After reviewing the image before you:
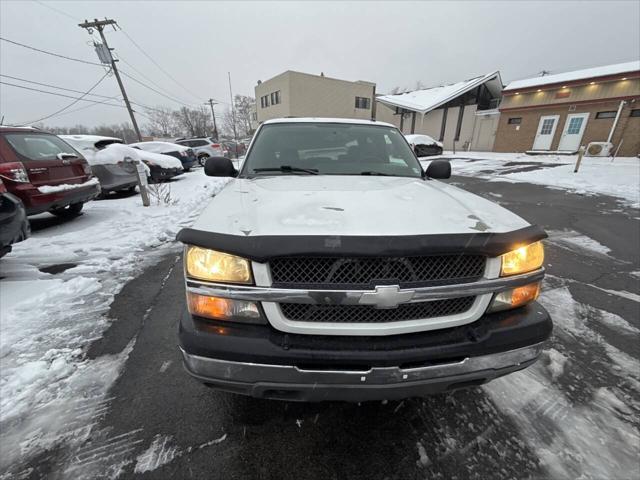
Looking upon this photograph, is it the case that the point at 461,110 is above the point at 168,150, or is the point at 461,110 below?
above

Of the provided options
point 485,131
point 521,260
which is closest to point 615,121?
point 485,131

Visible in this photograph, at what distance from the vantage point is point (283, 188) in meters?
1.96

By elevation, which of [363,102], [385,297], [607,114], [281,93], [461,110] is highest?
[281,93]

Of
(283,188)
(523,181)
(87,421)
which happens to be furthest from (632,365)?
(523,181)

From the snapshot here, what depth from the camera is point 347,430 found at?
5.48ft

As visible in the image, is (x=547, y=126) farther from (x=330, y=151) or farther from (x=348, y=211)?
(x=348, y=211)

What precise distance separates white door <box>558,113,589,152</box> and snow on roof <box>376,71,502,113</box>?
750 cm

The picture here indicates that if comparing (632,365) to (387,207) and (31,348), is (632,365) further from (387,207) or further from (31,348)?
(31,348)

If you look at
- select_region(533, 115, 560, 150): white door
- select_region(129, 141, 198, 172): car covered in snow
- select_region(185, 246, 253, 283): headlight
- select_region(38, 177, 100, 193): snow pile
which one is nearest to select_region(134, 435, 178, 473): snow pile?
select_region(185, 246, 253, 283): headlight

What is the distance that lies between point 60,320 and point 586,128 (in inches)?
1029

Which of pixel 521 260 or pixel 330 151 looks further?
pixel 330 151

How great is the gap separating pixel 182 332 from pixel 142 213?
608cm

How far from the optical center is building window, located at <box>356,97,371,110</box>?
132 feet

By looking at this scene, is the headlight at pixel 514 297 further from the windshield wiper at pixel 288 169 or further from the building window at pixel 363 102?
the building window at pixel 363 102
